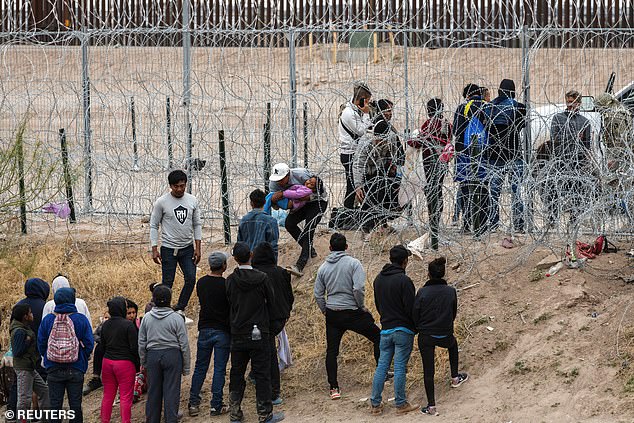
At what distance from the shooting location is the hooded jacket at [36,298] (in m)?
10.6

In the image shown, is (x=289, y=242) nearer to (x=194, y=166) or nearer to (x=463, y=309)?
(x=194, y=166)

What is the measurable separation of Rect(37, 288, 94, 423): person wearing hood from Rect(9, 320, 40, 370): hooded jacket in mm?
132

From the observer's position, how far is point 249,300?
987 cm

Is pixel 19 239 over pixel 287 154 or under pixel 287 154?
under

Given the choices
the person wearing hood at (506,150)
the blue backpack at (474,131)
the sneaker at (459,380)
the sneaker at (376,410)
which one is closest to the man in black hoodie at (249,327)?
the sneaker at (376,410)

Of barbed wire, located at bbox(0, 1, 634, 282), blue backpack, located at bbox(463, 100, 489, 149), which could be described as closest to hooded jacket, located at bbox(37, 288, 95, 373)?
barbed wire, located at bbox(0, 1, 634, 282)

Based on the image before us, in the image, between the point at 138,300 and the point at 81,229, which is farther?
the point at 81,229

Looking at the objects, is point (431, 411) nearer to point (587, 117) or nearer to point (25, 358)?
point (25, 358)

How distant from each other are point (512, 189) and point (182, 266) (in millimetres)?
3347

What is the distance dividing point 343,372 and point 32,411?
282 centimetres

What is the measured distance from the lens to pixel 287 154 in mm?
13469

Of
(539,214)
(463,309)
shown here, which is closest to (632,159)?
(539,214)

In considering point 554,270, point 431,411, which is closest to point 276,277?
point 431,411

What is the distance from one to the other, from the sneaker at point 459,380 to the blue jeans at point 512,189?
1836 mm
